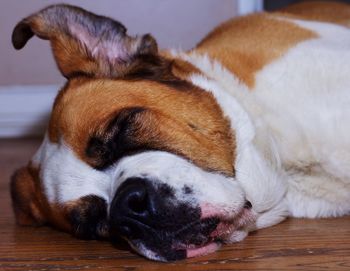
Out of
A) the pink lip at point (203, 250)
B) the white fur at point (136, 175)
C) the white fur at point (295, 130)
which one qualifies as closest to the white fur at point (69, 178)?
the white fur at point (136, 175)

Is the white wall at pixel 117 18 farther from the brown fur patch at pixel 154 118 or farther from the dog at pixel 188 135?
the brown fur patch at pixel 154 118

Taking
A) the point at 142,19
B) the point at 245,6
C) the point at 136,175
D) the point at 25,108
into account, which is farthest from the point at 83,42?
the point at 25,108

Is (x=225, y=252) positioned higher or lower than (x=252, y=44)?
lower

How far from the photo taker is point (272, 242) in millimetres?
1729

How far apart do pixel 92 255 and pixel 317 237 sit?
593 millimetres

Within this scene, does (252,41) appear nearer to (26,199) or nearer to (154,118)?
(154,118)

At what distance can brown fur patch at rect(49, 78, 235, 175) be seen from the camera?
66.6 inches

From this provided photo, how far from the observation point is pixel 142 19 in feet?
12.3

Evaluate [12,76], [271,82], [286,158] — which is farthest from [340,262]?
[12,76]

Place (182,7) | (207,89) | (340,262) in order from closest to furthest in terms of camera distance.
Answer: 1. (340,262)
2. (207,89)
3. (182,7)

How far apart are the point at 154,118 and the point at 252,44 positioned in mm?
497

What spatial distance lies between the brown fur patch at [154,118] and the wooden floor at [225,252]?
0.22 metres

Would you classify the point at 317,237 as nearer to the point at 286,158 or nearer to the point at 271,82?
the point at 286,158

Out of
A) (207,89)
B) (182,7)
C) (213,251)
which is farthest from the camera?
(182,7)
